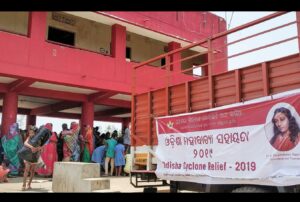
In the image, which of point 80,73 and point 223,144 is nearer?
point 223,144

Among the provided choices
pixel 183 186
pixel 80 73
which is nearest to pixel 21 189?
pixel 183 186

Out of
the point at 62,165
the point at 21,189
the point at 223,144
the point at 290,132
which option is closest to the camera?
the point at 290,132

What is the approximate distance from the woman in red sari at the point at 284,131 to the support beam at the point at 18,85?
10.6m

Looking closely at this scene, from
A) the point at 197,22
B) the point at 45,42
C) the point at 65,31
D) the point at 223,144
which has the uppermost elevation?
the point at 197,22

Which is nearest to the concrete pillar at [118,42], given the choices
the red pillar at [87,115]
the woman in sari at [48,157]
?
the red pillar at [87,115]

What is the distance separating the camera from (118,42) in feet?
51.9

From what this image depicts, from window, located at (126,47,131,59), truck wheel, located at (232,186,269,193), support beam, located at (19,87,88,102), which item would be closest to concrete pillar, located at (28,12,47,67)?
support beam, located at (19,87,88,102)

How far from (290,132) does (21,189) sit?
731 centimetres

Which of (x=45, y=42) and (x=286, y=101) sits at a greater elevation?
(x=45, y=42)

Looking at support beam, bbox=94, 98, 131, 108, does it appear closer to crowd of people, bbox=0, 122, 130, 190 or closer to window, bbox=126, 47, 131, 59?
crowd of people, bbox=0, 122, 130, 190

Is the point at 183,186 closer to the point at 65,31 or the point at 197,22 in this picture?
the point at 65,31

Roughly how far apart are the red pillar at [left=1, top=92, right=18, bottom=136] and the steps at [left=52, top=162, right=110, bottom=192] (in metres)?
5.56

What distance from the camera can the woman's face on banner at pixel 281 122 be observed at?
472 cm

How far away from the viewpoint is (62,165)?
8.70 metres
